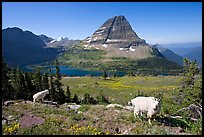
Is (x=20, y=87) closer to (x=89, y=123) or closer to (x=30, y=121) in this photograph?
(x=30, y=121)

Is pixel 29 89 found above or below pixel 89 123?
below

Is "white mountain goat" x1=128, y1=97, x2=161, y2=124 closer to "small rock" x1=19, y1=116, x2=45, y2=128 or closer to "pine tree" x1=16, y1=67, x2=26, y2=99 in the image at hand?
"small rock" x1=19, y1=116, x2=45, y2=128

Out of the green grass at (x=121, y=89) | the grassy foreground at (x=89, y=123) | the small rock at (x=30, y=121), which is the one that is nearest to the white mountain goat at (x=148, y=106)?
the grassy foreground at (x=89, y=123)

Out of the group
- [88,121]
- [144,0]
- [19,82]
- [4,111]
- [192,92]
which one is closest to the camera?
[144,0]

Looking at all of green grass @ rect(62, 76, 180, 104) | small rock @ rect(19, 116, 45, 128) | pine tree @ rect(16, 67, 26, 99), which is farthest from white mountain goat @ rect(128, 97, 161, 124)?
green grass @ rect(62, 76, 180, 104)

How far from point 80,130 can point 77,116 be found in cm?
282

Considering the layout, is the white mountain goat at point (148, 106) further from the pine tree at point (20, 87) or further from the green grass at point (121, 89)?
the green grass at point (121, 89)

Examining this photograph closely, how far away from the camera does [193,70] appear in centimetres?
4147

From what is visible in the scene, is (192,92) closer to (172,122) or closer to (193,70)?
(193,70)

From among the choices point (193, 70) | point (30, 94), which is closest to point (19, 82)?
point (30, 94)

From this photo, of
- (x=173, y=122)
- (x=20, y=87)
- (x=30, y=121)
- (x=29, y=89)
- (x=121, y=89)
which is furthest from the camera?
(x=121, y=89)

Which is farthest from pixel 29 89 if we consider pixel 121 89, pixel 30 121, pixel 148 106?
pixel 148 106

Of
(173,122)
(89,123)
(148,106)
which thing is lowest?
(173,122)

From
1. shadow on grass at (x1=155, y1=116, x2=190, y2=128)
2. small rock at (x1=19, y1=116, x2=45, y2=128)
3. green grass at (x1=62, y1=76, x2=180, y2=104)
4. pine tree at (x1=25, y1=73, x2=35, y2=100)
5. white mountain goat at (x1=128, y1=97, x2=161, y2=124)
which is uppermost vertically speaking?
white mountain goat at (x1=128, y1=97, x2=161, y2=124)
